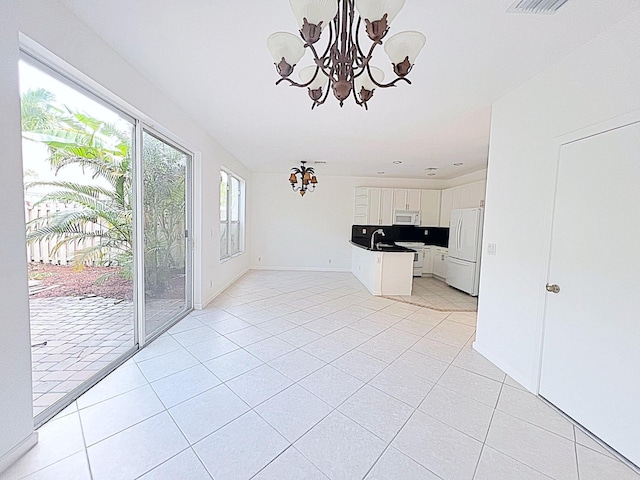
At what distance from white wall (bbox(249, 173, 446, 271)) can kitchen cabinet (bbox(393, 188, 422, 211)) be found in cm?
53

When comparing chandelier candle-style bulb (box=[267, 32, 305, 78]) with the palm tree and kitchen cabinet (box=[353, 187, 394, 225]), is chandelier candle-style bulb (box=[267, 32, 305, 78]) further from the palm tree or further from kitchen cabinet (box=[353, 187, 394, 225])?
kitchen cabinet (box=[353, 187, 394, 225])

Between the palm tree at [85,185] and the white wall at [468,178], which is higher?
the white wall at [468,178]

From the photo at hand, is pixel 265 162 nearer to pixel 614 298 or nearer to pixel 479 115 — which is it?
pixel 479 115

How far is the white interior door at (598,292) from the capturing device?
1649 mm

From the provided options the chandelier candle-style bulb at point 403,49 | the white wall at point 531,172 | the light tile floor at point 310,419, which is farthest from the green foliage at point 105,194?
the white wall at point 531,172

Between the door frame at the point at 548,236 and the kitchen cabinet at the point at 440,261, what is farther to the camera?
the kitchen cabinet at the point at 440,261

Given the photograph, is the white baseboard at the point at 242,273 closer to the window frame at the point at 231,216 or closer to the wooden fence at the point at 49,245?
the window frame at the point at 231,216

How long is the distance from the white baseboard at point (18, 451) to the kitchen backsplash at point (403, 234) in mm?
6484

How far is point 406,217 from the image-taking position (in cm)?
718

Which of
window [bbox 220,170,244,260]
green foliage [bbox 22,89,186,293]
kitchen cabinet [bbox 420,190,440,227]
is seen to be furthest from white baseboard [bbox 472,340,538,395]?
kitchen cabinet [bbox 420,190,440,227]

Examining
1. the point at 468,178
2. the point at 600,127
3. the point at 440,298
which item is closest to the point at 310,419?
the point at 600,127

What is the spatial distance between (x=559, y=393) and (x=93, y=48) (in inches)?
164

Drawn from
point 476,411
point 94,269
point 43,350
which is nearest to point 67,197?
point 94,269

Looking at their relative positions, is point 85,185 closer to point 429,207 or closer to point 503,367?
point 503,367
